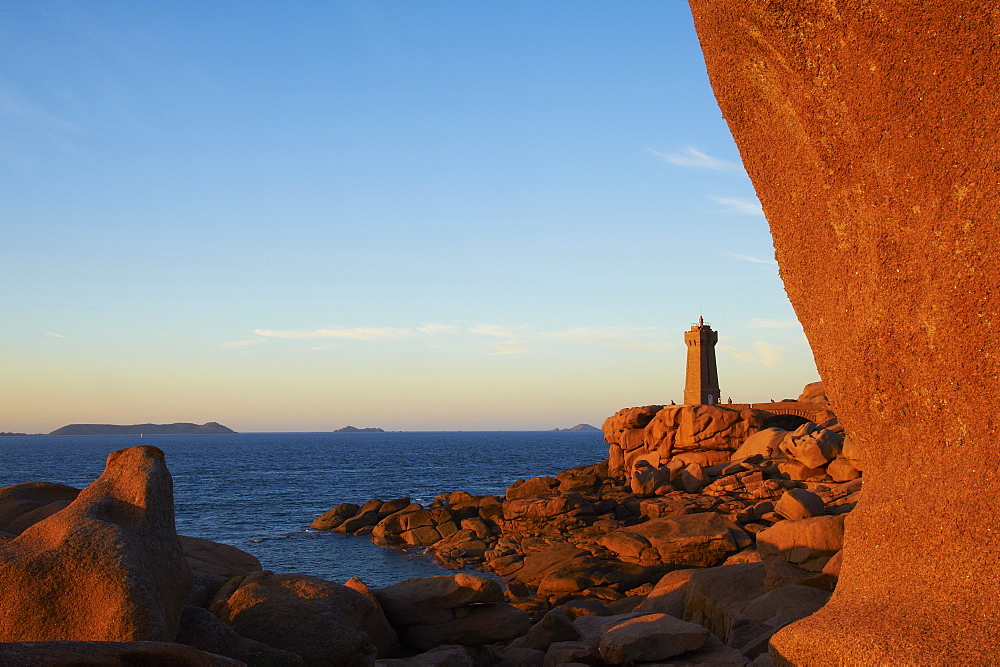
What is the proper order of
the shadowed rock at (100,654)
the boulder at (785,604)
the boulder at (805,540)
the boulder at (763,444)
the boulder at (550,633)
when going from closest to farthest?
the shadowed rock at (100,654) < the boulder at (785,604) < the boulder at (550,633) < the boulder at (805,540) < the boulder at (763,444)

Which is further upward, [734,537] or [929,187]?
[929,187]

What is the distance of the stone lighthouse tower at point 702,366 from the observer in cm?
5041

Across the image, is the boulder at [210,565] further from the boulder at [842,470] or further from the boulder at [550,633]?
the boulder at [842,470]

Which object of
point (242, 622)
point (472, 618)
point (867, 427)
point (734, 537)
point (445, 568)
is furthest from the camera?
point (445, 568)

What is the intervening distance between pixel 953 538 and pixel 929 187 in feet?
7.08

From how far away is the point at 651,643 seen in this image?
871 cm

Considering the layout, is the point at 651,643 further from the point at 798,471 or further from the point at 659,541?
the point at 798,471

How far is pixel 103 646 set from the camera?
149 inches

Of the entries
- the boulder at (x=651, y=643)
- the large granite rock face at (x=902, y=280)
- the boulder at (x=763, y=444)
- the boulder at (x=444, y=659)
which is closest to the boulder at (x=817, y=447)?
the boulder at (x=763, y=444)

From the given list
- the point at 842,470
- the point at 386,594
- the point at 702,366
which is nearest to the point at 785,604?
the point at 386,594

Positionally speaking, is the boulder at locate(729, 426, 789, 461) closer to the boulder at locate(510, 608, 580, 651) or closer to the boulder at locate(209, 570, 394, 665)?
the boulder at locate(510, 608, 580, 651)

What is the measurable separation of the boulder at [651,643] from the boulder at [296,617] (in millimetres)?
2762

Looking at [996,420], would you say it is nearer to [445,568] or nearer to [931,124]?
[931,124]

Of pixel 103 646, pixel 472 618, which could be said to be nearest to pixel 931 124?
pixel 103 646
